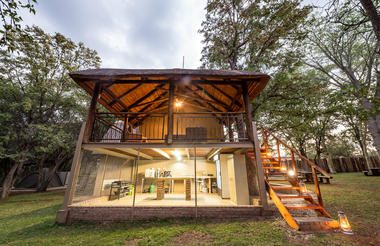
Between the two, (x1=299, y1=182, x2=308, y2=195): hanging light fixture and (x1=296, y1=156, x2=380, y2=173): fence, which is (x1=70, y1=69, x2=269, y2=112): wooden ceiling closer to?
(x1=299, y1=182, x2=308, y2=195): hanging light fixture

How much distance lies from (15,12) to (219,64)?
30.2ft

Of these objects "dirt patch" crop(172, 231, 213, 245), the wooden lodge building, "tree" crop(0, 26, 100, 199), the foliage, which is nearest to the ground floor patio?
the wooden lodge building

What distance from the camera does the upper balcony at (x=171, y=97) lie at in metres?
5.23

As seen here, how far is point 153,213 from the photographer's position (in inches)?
186

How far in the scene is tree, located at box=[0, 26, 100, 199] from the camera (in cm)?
939

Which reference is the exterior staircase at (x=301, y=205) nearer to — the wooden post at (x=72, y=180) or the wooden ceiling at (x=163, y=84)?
the wooden ceiling at (x=163, y=84)

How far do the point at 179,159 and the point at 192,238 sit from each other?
6.22 metres

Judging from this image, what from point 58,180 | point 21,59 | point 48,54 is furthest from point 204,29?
point 58,180

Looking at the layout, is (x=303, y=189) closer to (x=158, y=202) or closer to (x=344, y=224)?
(x=344, y=224)

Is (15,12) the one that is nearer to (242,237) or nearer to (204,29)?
(242,237)

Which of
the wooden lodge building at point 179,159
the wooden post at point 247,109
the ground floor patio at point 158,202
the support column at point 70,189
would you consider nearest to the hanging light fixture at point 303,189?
the wooden lodge building at point 179,159

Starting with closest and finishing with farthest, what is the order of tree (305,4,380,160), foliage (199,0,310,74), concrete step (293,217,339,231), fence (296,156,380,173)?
1. concrete step (293,217,339,231)
2. foliage (199,0,310,74)
3. tree (305,4,380,160)
4. fence (296,156,380,173)

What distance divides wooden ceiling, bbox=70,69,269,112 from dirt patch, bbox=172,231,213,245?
477 centimetres

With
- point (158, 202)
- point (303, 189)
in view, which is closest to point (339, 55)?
point (303, 189)
